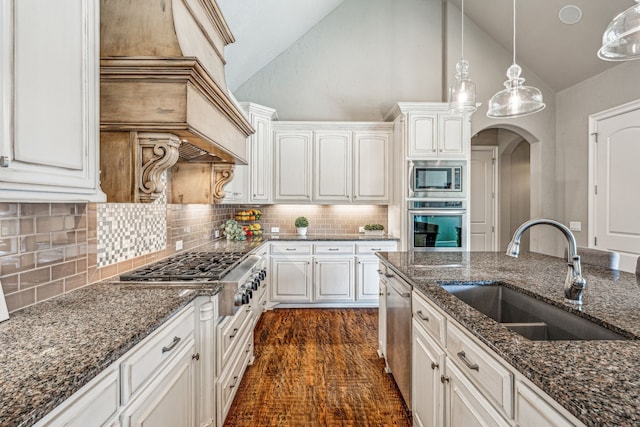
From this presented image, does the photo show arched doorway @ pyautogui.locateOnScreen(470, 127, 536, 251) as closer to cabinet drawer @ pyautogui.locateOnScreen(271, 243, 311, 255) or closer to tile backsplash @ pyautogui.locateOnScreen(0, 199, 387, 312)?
cabinet drawer @ pyautogui.locateOnScreen(271, 243, 311, 255)

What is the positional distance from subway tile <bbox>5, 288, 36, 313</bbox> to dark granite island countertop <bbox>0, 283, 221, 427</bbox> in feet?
0.10

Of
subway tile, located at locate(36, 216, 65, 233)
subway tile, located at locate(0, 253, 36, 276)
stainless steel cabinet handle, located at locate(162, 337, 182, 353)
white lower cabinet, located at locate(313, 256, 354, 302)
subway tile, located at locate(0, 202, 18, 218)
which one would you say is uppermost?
subway tile, located at locate(0, 202, 18, 218)

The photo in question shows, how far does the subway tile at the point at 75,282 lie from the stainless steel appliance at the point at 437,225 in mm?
3224

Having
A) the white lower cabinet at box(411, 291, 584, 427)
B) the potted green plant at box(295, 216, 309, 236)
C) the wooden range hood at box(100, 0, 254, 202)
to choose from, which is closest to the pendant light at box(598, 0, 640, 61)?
the white lower cabinet at box(411, 291, 584, 427)

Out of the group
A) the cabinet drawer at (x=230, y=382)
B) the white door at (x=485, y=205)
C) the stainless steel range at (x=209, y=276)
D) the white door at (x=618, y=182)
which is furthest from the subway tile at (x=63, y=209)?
the white door at (x=485, y=205)

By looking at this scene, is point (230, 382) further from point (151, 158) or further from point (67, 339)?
point (151, 158)

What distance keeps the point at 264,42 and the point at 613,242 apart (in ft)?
15.0

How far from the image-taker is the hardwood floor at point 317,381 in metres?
2.06

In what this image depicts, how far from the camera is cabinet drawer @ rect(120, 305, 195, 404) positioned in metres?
1.03

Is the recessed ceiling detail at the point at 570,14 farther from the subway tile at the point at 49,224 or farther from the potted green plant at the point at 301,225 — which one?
the subway tile at the point at 49,224

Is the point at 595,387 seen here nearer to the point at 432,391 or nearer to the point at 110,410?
the point at 432,391

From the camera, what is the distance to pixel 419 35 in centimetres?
470

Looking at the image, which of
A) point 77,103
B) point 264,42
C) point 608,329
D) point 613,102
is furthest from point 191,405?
point 613,102

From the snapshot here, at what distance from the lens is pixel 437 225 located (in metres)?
3.92
